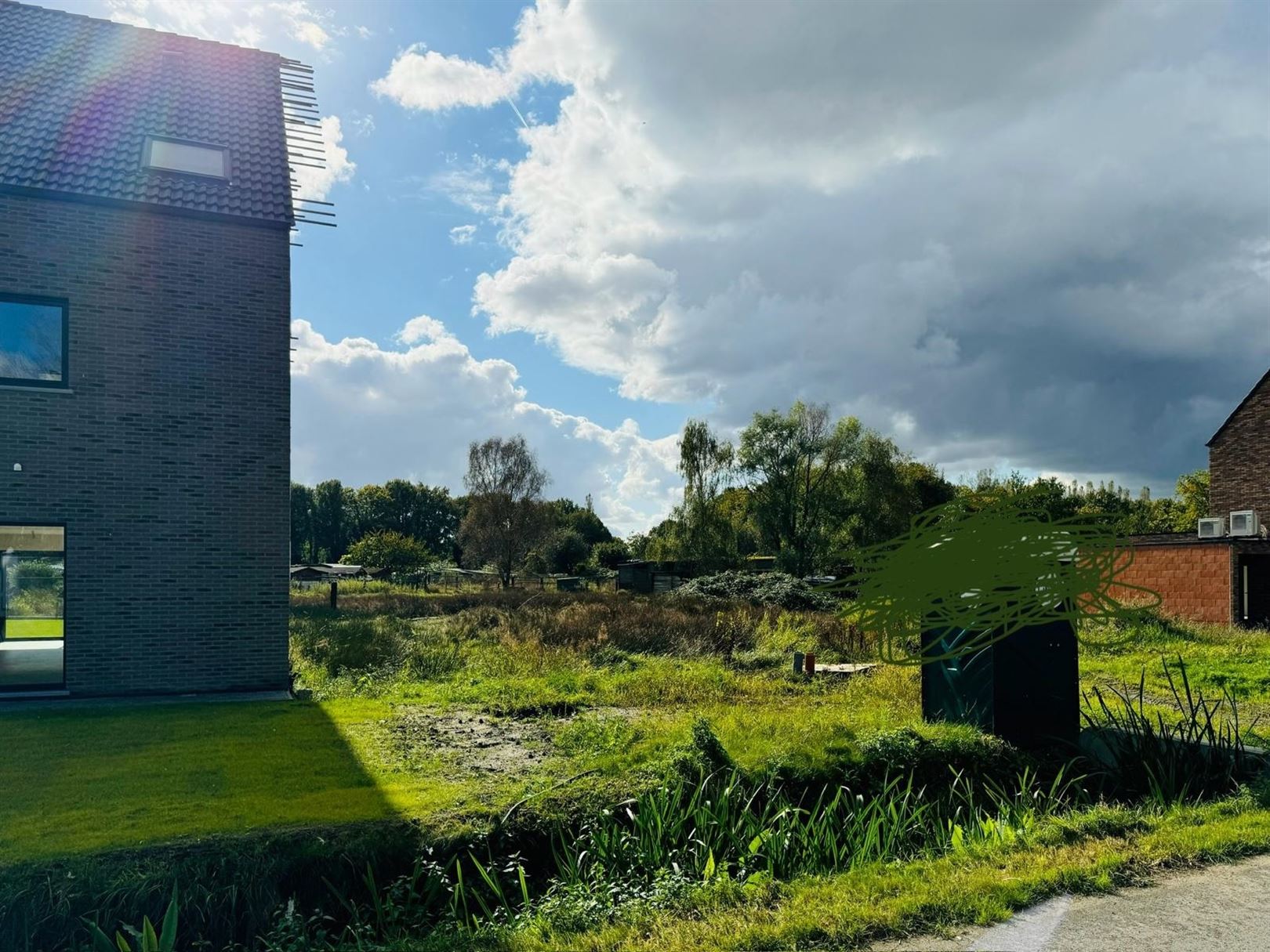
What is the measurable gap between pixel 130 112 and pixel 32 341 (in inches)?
162

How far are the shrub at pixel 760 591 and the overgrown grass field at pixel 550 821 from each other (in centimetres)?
1339

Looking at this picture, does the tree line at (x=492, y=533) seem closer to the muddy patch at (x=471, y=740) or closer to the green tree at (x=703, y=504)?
the green tree at (x=703, y=504)

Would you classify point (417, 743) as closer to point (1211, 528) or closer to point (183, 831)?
point (183, 831)

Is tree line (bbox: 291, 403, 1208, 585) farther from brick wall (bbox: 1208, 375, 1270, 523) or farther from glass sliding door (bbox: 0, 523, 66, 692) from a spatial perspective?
glass sliding door (bbox: 0, 523, 66, 692)

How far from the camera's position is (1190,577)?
22.4 meters

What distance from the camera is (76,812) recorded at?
5883 mm

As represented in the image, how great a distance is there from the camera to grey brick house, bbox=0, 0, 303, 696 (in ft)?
35.9

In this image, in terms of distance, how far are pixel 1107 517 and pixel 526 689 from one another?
30.8 feet

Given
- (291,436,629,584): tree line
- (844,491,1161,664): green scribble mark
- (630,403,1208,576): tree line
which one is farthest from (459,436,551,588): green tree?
(844,491,1161,664): green scribble mark

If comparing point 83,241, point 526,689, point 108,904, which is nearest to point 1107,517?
point 108,904

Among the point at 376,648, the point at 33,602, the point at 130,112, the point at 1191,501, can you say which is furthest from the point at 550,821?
the point at 1191,501

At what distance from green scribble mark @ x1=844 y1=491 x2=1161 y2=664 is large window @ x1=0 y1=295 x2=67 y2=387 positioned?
11937mm

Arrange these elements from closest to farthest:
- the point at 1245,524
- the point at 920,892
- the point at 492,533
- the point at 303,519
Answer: the point at 920,892, the point at 1245,524, the point at 492,533, the point at 303,519

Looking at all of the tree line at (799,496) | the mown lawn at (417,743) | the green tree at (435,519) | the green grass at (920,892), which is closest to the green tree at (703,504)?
the tree line at (799,496)
